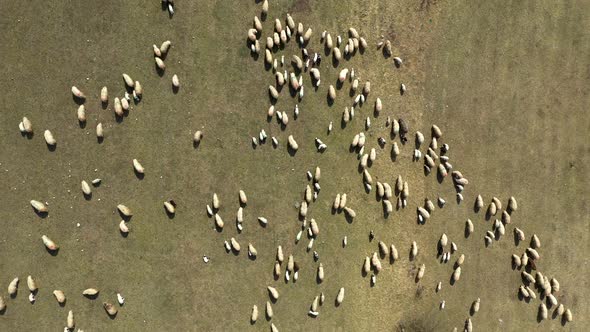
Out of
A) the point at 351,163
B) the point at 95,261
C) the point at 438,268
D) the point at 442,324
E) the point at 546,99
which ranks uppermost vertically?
the point at 546,99

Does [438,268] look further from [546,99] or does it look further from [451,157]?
[546,99]

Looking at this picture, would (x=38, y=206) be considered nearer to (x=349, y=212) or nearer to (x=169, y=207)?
(x=169, y=207)

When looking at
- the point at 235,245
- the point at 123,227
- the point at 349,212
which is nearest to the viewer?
the point at 123,227

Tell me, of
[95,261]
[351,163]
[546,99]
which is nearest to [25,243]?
[95,261]

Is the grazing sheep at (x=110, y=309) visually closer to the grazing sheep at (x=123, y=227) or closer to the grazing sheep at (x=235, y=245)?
the grazing sheep at (x=123, y=227)

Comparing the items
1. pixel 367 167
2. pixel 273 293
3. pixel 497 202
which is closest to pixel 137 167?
pixel 273 293

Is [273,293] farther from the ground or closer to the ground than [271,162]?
closer to the ground

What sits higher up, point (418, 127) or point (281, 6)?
point (281, 6)
